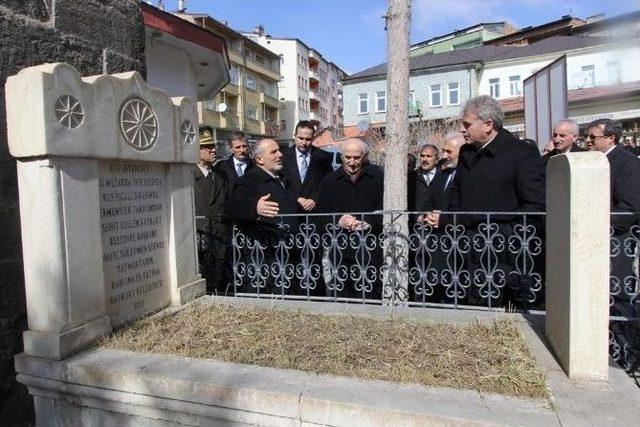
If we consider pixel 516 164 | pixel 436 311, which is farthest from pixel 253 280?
pixel 516 164

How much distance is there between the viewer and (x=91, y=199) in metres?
2.87

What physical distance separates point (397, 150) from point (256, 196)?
1256 millimetres

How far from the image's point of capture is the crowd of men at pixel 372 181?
3.78m

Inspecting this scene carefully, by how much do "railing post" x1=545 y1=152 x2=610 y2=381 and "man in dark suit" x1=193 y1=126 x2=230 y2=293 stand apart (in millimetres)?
2990

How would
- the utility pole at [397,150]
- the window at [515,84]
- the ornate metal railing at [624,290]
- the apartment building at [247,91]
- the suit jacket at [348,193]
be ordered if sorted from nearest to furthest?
the ornate metal railing at [624,290], the utility pole at [397,150], the suit jacket at [348,193], the window at [515,84], the apartment building at [247,91]

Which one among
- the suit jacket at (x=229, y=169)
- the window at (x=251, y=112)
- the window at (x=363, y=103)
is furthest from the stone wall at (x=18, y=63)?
the window at (x=251, y=112)

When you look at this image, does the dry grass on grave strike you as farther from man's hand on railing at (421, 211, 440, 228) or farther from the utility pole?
man's hand on railing at (421, 211, 440, 228)

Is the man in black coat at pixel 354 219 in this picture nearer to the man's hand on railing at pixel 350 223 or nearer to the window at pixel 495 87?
the man's hand on railing at pixel 350 223

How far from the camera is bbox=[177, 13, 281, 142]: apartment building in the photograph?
4312 cm

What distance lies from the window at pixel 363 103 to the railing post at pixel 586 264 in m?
43.7

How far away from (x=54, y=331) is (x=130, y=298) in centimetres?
62

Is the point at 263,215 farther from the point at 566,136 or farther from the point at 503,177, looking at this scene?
the point at 566,136

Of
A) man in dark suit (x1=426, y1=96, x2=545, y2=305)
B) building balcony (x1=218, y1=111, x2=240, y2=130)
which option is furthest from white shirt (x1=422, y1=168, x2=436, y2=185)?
building balcony (x1=218, y1=111, x2=240, y2=130)

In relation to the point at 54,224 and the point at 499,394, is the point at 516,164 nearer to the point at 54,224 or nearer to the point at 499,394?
the point at 499,394
